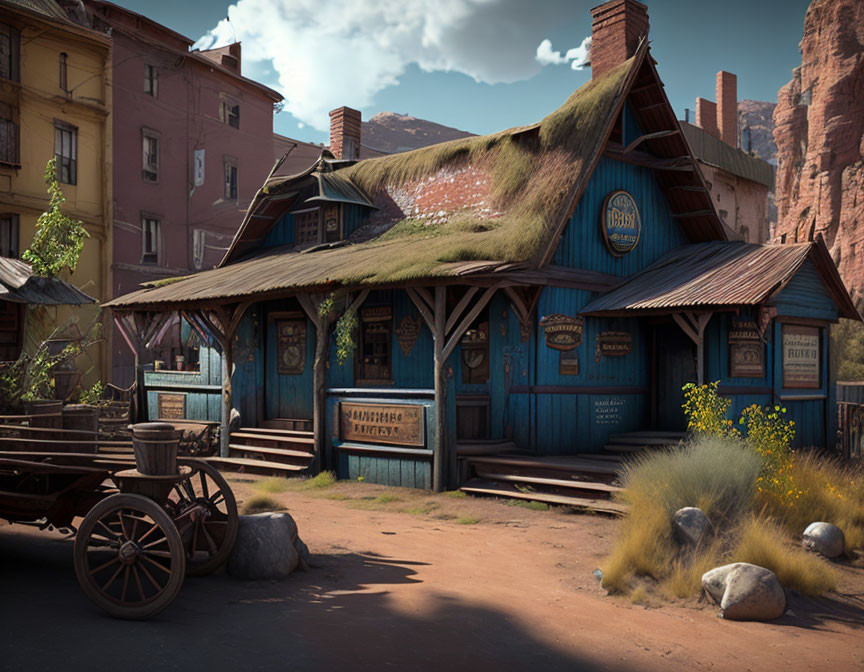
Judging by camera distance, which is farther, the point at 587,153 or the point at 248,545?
the point at 587,153

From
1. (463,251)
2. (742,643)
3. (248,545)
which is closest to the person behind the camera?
(742,643)

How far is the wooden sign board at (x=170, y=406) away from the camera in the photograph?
1616 cm

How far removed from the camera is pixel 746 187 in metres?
28.1

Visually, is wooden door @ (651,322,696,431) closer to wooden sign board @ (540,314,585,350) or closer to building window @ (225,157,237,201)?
wooden sign board @ (540,314,585,350)

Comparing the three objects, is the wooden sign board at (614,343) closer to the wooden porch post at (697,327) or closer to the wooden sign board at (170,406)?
the wooden porch post at (697,327)

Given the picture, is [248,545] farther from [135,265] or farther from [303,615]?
[135,265]

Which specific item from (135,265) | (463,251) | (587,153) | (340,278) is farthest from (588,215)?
(135,265)

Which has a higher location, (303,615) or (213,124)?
(213,124)

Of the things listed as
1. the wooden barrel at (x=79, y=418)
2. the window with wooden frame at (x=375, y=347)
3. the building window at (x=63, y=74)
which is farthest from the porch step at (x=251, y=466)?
the building window at (x=63, y=74)

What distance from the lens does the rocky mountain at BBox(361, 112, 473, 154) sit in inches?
3708

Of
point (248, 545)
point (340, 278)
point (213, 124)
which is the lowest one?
point (248, 545)

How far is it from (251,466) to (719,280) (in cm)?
862

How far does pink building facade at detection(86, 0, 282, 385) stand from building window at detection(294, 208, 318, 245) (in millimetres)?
10248

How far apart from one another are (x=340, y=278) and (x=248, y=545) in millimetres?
5812
